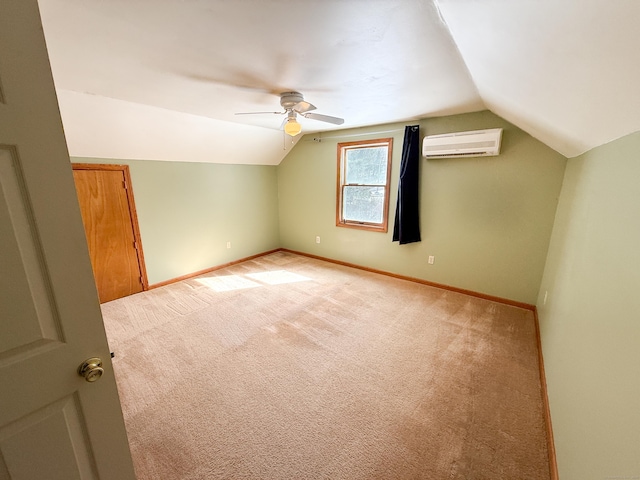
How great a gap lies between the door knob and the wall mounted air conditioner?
340 centimetres

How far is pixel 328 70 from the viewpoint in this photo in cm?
182

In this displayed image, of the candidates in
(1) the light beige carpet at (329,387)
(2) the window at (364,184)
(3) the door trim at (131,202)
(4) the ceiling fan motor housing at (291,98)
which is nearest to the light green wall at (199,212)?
(3) the door trim at (131,202)

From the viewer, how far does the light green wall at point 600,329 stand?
2.85 feet

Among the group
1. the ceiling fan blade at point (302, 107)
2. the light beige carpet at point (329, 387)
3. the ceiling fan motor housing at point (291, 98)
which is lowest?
the light beige carpet at point (329, 387)

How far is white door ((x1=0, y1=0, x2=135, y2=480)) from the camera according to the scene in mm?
630

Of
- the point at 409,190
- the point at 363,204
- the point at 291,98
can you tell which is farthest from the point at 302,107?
the point at 363,204

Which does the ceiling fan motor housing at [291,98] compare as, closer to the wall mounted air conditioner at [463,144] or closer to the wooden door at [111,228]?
the wall mounted air conditioner at [463,144]

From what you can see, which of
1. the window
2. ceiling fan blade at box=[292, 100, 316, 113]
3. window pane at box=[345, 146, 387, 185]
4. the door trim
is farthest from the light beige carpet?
ceiling fan blade at box=[292, 100, 316, 113]

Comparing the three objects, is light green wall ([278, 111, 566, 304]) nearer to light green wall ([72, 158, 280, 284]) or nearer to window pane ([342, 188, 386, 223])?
window pane ([342, 188, 386, 223])

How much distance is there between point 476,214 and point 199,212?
3840 mm

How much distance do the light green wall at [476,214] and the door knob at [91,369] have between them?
3.44 metres

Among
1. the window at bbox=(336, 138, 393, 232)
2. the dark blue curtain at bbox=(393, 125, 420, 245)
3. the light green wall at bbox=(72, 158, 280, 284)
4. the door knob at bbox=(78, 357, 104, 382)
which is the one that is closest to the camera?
the door knob at bbox=(78, 357, 104, 382)

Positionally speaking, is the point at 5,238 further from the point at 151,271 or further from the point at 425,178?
the point at 425,178

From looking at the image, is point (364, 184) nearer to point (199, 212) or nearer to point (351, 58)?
point (351, 58)
